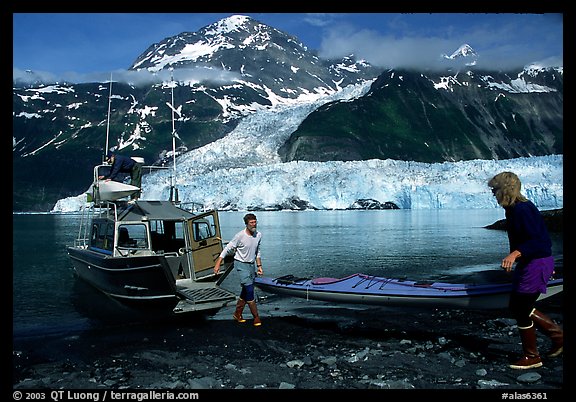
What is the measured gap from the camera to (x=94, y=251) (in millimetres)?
16578

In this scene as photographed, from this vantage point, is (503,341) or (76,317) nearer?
(503,341)

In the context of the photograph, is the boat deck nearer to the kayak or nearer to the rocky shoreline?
the rocky shoreline

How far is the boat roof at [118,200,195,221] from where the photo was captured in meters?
14.3

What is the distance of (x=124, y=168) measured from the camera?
15.3m

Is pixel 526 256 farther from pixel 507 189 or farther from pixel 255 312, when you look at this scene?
pixel 255 312

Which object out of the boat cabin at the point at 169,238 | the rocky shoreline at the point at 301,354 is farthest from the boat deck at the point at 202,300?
the boat cabin at the point at 169,238

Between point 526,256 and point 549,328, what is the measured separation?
45.8 inches

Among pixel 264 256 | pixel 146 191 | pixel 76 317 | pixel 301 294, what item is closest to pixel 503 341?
pixel 301 294

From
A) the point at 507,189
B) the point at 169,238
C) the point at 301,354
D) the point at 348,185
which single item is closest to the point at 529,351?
the point at 507,189
